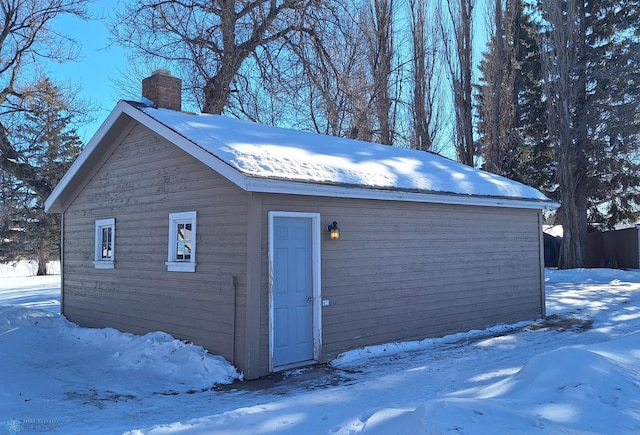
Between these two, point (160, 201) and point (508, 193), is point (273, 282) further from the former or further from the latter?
point (508, 193)

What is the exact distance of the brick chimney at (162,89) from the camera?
10320 millimetres

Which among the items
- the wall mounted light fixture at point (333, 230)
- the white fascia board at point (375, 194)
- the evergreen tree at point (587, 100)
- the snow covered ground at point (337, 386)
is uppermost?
the evergreen tree at point (587, 100)

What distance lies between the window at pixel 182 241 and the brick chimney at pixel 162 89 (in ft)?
9.64

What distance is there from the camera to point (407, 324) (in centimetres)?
934

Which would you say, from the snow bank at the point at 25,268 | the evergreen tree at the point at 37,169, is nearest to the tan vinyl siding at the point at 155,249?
the evergreen tree at the point at 37,169

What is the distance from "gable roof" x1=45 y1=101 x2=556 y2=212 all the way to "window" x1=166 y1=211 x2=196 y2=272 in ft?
3.82

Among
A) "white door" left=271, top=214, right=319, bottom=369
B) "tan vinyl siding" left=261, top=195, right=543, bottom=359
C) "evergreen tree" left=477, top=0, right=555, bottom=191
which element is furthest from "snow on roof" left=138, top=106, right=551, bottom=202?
"evergreen tree" left=477, top=0, right=555, bottom=191

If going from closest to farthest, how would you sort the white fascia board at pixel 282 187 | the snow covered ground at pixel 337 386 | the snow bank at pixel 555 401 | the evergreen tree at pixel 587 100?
the snow bank at pixel 555 401 → the snow covered ground at pixel 337 386 → the white fascia board at pixel 282 187 → the evergreen tree at pixel 587 100

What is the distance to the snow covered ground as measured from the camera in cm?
429

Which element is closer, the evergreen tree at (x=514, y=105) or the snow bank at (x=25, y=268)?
the evergreen tree at (x=514, y=105)

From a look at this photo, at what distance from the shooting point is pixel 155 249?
9.09 m

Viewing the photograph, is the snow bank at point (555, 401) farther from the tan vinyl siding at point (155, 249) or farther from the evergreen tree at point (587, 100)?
the evergreen tree at point (587, 100)

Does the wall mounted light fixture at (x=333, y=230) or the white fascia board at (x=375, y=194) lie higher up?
the white fascia board at (x=375, y=194)

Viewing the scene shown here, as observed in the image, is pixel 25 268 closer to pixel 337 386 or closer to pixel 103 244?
pixel 103 244
